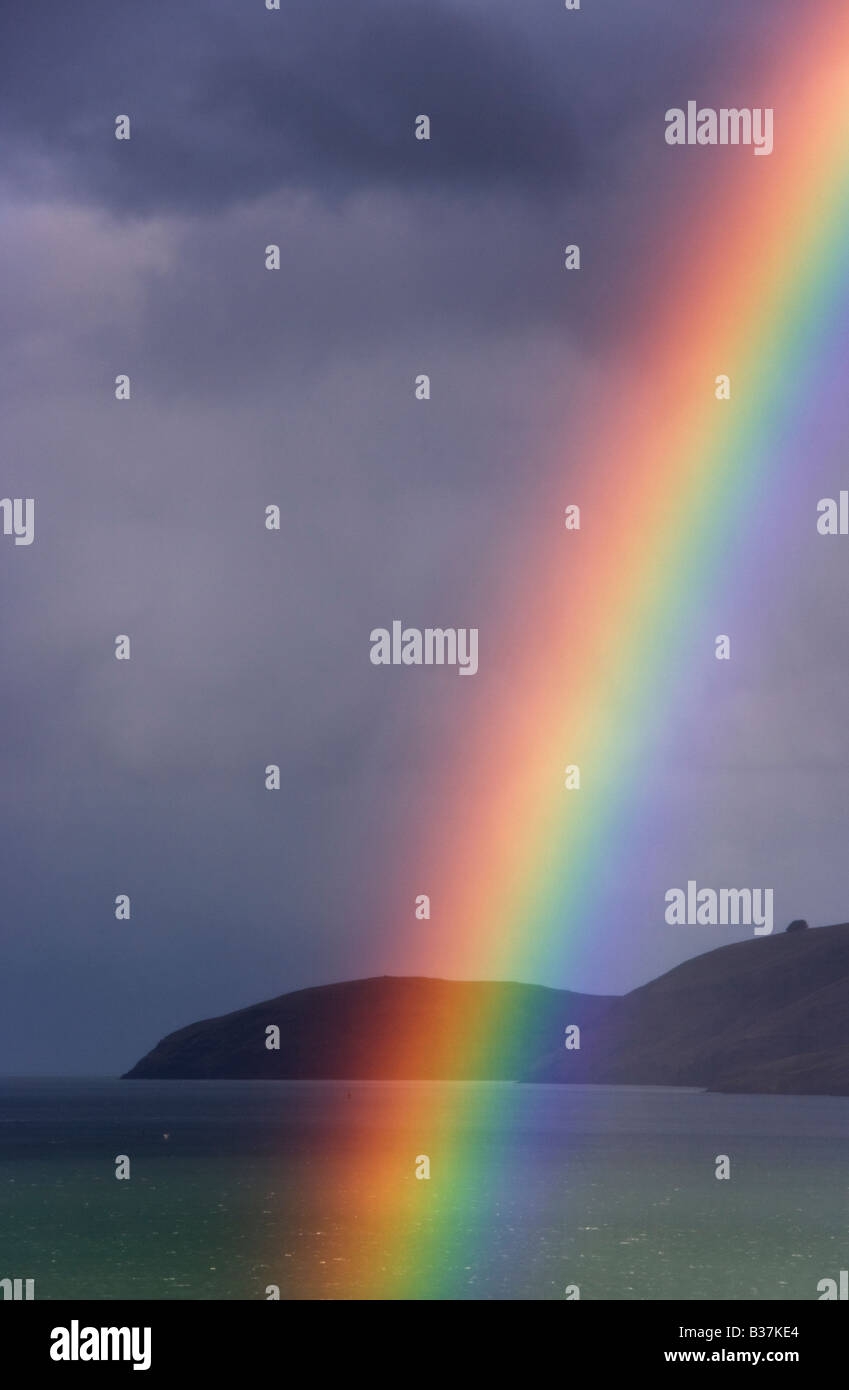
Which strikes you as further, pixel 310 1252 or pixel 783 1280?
pixel 310 1252

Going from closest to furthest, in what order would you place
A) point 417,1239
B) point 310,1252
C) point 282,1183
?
point 310,1252 → point 417,1239 → point 282,1183

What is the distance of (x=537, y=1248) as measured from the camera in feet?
313
